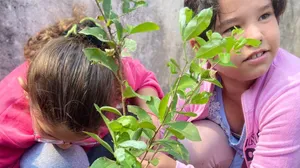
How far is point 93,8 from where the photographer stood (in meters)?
2.18

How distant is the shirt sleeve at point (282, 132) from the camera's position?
5.25 ft

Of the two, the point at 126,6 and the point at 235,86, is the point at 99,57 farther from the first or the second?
the point at 235,86

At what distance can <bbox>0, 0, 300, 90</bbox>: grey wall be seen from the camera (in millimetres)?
2084

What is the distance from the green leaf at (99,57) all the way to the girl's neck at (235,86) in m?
Answer: 0.93

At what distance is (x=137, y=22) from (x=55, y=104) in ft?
3.14

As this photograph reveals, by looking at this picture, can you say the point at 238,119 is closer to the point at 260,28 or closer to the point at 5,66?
the point at 260,28

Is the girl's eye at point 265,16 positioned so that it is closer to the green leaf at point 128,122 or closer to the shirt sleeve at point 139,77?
the shirt sleeve at point 139,77

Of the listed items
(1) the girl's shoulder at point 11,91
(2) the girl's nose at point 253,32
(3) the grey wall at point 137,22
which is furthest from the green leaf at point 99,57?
(3) the grey wall at point 137,22

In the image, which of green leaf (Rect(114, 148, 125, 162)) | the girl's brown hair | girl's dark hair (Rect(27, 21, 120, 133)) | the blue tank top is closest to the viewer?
green leaf (Rect(114, 148, 125, 162))

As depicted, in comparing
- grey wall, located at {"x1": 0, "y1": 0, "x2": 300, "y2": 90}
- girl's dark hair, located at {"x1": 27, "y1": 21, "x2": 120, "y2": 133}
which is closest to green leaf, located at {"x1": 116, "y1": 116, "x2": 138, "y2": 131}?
girl's dark hair, located at {"x1": 27, "y1": 21, "x2": 120, "y2": 133}

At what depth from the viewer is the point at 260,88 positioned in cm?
171

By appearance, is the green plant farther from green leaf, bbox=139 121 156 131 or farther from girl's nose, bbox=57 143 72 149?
girl's nose, bbox=57 143 72 149

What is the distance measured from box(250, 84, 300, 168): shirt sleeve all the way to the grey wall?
33.4 inches

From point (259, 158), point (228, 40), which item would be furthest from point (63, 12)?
point (228, 40)
